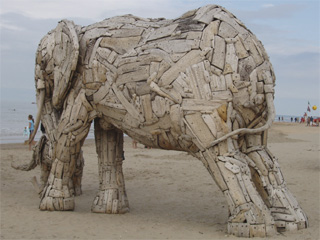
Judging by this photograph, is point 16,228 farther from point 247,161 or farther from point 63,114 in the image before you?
point 247,161

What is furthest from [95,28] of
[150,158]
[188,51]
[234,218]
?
[150,158]

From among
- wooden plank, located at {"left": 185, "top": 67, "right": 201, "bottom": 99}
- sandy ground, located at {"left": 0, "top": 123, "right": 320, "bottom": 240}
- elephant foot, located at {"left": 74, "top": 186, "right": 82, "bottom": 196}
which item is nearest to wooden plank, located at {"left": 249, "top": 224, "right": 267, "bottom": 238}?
sandy ground, located at {"left": 0, "top": 123, "right": 320, "bottom": 240}

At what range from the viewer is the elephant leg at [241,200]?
519cm

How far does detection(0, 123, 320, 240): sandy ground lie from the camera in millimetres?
5871

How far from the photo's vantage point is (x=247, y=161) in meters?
5.66

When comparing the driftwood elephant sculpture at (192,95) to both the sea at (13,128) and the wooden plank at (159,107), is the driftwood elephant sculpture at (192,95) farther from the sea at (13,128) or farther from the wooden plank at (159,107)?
the sea at (13,128)

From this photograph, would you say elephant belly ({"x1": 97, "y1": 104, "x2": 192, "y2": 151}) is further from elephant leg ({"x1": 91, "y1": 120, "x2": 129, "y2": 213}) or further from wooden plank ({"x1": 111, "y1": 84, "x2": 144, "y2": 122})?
elephant leg ({"x1": 91, "y1": 120, "x2": 129, "y2": 213})

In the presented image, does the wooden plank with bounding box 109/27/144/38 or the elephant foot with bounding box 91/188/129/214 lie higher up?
the wooden plank with bounding box 109/27/144/38

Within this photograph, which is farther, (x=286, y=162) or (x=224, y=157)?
(x=286, y=162)

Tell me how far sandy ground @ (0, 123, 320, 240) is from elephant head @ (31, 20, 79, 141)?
1.80 m

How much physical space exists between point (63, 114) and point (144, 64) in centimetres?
188

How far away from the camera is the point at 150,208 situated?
299 inches

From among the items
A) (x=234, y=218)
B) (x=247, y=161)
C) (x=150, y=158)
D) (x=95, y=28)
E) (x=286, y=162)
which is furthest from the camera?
(x=150, y=158)

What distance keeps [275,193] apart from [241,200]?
788 mm
